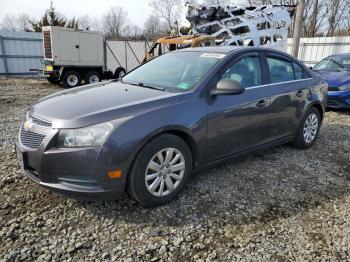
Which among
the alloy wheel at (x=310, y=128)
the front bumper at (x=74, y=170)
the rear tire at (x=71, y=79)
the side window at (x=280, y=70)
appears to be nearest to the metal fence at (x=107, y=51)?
the rear tire at (x=71, y=79)

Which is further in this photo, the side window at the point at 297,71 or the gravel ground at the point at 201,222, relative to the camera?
the side window at the point at 297,71

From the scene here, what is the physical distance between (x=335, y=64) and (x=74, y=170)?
8.51m

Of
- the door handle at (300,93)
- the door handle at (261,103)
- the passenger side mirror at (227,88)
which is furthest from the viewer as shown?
the door handle at (300,93)

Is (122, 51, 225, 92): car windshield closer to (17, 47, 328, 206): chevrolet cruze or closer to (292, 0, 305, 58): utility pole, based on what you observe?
(17, 47, 328, 206): chevrolet cruze

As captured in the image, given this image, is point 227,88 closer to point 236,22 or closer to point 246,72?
point 246,72

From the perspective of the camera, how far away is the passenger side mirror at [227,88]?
3199 millimetres

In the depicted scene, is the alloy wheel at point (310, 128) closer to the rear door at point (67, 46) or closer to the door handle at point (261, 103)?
the door handle at point (261, 103)

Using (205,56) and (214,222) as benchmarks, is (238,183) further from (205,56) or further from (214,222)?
(205,56)

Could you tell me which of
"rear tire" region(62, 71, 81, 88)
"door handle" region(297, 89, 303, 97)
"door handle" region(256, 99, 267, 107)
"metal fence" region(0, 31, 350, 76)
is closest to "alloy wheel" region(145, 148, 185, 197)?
"door handle" region(256, 99, 267, 107)

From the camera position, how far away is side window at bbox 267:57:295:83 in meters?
4.16

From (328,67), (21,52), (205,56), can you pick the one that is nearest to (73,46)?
(21,52)

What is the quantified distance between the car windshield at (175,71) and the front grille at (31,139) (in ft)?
4.43

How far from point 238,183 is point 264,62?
1666 millimetres

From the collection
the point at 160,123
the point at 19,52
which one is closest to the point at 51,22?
the point at 19,52
